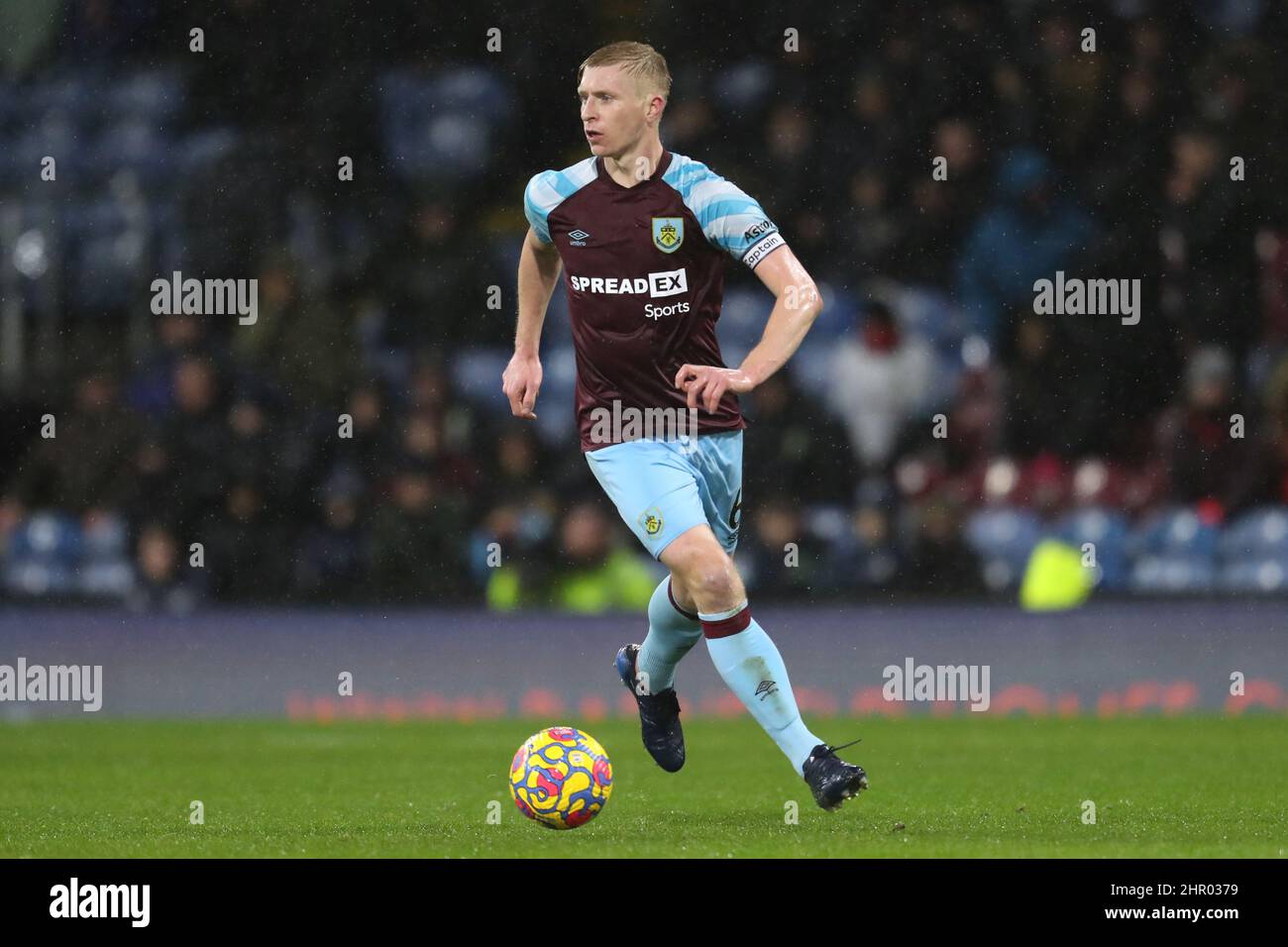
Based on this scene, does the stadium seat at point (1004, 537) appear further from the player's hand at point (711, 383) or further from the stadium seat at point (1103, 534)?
the player's hand at point (711, 383)

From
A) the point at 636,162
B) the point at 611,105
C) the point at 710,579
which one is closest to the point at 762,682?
the point at 710,579

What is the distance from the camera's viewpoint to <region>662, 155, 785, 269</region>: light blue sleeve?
6762 mm

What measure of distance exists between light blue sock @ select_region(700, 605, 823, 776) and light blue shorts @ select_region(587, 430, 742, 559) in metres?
0.35

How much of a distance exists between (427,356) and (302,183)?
165cm

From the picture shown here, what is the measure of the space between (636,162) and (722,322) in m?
6.14

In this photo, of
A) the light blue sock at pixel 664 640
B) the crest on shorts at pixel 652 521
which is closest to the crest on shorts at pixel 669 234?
the crest on shorts at pixel 652 521

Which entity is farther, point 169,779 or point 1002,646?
point 1002,646

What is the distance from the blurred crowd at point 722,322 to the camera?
12562 mm

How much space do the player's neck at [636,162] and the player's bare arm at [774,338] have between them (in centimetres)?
59

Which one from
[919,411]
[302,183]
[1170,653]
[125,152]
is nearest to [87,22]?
[125,152]

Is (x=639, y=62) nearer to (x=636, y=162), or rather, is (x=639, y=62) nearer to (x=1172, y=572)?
(x=636, y=162)

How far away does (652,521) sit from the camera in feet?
22.1

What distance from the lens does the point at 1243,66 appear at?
13.8 meters

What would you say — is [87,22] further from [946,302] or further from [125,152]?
[946,302]
